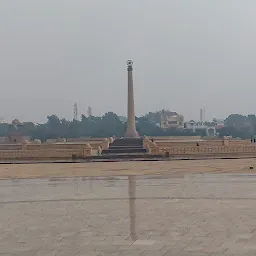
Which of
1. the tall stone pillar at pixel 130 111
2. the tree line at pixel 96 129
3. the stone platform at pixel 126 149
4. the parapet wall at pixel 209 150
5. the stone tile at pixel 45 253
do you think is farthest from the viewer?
the tree line at pixel 96 129

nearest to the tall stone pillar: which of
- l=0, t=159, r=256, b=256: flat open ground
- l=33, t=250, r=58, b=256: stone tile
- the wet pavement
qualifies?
l=0, t=159, r=256, b=256: flat open ground

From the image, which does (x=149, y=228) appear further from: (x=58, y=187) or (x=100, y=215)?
(x=58, y=187)

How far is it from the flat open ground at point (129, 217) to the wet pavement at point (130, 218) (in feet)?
0.04

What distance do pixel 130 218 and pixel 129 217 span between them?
0.30 feet

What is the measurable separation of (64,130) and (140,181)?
7140 centimetres

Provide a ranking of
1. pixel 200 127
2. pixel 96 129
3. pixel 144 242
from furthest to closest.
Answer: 1. pixel 200 127
2. pixel 96 129
3. pixel 144 242

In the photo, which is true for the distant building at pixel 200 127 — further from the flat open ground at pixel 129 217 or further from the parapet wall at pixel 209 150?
the flat open ground at pixel 129 217

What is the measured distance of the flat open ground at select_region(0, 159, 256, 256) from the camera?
Answer: 17.8 ft

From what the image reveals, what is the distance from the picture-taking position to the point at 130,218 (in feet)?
23.8

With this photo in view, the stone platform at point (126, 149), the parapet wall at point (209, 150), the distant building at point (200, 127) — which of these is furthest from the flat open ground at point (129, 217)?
the distant building at point (200, 127)

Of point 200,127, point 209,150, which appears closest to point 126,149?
point 209,150

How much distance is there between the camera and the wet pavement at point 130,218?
5.43m

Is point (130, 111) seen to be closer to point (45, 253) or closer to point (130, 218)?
point (130, 218)

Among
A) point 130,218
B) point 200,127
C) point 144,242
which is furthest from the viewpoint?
point 200,127
